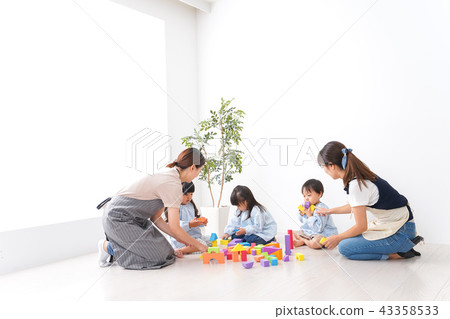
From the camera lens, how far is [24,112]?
10.5ft

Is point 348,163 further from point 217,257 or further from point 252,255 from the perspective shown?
point 217,257

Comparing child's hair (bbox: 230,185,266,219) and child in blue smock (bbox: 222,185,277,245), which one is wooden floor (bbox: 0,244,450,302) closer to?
child in blue smock (bbox: 222,185,277,245)

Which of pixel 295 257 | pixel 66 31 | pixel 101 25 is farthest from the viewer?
pixel 101 25

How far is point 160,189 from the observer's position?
2.56 meters

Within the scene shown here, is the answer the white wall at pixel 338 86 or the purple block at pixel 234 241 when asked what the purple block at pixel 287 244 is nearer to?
the purple block at pixel 234 241

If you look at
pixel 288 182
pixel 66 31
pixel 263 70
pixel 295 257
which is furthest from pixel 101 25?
pixel 295 257

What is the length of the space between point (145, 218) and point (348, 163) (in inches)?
54.5

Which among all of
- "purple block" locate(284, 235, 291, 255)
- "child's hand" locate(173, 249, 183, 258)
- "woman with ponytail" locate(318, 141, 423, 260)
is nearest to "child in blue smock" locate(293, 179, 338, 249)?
"purple block" locate(284, 235, 291, 255)

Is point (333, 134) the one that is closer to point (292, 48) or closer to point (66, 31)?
point (292, 48)

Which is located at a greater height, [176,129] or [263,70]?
[263,70]

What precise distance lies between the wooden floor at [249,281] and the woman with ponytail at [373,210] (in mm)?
80

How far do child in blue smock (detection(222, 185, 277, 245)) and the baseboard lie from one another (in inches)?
44.7

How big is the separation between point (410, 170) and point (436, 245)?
0.62 m

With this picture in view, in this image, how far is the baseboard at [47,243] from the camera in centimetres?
274
